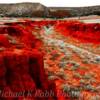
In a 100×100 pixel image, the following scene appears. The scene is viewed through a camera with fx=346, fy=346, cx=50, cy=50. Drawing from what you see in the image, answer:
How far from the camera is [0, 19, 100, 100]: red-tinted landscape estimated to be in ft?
37.0

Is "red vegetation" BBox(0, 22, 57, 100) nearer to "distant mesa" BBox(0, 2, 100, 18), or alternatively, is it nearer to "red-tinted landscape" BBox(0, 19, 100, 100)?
"red-tinted landscape" BBox(0, 19, 100, 100)

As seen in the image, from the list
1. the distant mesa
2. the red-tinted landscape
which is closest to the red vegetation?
the red-tinted landscape

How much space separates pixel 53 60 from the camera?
73.4 feet

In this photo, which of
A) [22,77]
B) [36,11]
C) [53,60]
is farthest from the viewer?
[36,11]

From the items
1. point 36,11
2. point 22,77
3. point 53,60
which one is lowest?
point 53,60

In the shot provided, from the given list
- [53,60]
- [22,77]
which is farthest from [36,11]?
[22,77]

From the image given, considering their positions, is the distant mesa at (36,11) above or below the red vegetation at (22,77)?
below

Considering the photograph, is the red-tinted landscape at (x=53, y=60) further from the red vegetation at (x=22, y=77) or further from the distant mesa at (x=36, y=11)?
the distant mesa at (x=36, y=11)

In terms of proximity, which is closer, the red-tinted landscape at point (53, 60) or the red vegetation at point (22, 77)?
the red vegetation at point (22, 77)

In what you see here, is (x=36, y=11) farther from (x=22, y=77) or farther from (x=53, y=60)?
(x=22, y=77)

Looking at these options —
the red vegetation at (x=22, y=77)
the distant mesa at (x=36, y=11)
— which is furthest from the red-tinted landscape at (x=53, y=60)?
the distant mesa at (x=36, y=11)

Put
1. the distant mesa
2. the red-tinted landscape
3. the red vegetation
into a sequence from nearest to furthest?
the red vegetation, the red-tinted landscape, the distant mesa

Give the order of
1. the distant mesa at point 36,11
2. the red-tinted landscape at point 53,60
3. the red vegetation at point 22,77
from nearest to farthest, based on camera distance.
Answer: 1. the red vegetation at point 22,77
2. the red-tinted landscape at point 53,60
3. the distant mesa at point 36,11

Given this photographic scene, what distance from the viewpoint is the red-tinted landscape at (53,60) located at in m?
11.3
